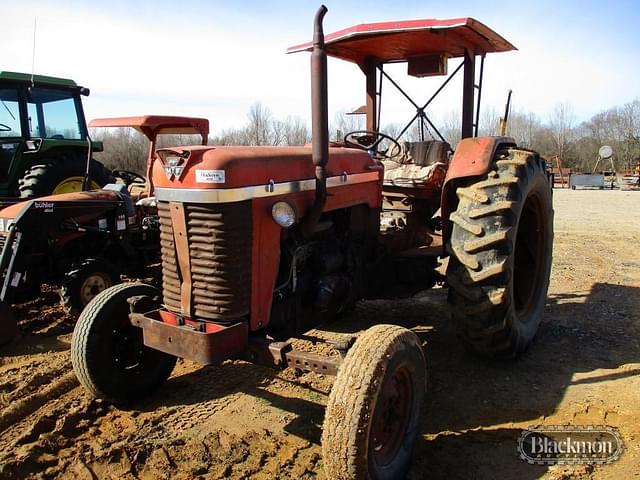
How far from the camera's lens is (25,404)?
138 inches

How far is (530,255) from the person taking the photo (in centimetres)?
457

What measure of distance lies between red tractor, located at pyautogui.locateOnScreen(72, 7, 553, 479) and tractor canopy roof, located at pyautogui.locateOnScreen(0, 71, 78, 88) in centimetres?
521

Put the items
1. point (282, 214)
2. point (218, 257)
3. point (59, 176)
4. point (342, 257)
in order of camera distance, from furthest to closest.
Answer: point (59, 176), point (342, 257), point (282, 214), point (218, 257)

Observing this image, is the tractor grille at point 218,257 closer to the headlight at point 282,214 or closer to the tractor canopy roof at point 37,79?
the headlight at point 282,214

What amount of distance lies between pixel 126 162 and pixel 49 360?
2587cm

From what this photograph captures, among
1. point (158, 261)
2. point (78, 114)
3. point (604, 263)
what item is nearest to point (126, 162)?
point (78, 114)

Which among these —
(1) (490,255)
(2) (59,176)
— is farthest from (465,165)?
(2) (59,176)

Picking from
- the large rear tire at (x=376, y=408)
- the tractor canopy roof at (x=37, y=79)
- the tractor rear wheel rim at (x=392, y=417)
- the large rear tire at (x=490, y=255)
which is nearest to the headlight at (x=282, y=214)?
the large rear tire at (x=376, y=408)

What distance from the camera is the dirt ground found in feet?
9.10

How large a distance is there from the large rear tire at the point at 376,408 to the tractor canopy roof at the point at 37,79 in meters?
7.20

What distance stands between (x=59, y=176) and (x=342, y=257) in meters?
5.40

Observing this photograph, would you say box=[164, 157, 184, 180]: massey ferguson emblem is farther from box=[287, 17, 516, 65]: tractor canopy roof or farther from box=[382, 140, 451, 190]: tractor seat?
box=[382, 140, 451, 190]: tractor seat

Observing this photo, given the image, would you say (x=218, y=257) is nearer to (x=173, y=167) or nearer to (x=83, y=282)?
(x=173, y=167)

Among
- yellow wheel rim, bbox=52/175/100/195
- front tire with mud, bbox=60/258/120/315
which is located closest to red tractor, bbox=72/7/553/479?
front tire with mud, bbox=60/258/120/315
